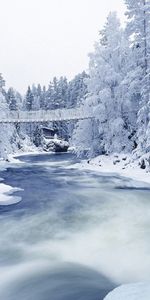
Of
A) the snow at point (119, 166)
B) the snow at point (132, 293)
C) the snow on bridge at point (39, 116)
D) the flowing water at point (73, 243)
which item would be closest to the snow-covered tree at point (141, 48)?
the snow at point (119, 166)

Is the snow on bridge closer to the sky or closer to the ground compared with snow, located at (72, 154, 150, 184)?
closer to the sky

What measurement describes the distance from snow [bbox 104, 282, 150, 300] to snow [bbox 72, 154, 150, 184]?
53.7 feet

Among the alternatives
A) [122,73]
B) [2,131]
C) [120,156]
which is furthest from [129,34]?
[2,131]

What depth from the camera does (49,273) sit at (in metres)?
10.7

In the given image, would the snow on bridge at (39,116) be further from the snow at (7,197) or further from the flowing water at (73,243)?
the flowing water at (73,243)

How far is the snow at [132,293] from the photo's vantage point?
8.03 m

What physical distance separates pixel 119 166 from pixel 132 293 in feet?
78.5

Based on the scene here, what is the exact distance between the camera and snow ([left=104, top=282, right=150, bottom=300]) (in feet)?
26.3

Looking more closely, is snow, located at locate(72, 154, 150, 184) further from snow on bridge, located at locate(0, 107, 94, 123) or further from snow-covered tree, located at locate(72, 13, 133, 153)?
snow on bridge, located at locate(0, 107, 94, 123)

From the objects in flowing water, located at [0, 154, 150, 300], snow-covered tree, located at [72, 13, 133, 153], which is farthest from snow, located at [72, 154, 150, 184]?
flowing water, located at [0, 154, 150, 300]

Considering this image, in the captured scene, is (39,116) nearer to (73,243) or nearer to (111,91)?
(111,91)

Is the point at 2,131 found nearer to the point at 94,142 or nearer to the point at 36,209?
the point at 94,142

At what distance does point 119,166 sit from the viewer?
1264 inches

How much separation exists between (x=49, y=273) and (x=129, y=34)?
26940 millimetres
